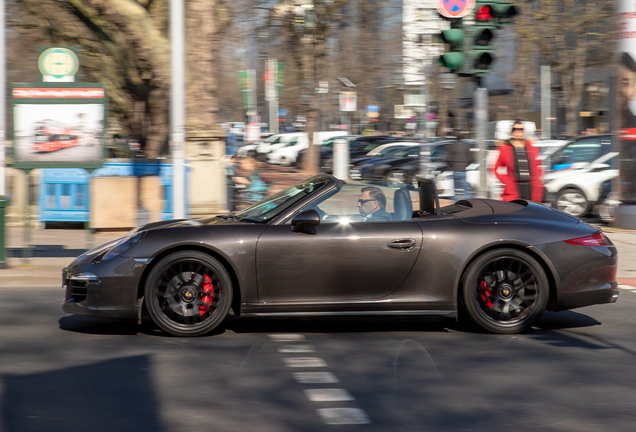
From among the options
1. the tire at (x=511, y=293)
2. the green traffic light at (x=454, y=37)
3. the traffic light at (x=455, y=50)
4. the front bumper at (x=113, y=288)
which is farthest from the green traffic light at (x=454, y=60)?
the front bumper at (x=113, y=288)

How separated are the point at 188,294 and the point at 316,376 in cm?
145

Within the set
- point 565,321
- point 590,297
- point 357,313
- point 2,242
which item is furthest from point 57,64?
point 590,297

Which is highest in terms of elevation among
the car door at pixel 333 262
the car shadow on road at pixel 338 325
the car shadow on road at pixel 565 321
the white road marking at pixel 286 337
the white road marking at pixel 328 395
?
the car door at pixel 333 262

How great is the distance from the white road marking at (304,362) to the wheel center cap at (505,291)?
172 cm

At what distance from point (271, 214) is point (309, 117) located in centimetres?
2166

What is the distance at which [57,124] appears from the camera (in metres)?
9.73

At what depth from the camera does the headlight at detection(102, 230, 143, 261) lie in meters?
6.23

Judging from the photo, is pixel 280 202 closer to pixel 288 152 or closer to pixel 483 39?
pixel 483 39

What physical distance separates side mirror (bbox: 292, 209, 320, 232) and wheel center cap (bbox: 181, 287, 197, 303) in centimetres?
90

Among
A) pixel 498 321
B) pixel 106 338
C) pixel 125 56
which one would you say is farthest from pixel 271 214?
pixel 125 56

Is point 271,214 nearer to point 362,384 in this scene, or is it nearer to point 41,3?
point 362,384

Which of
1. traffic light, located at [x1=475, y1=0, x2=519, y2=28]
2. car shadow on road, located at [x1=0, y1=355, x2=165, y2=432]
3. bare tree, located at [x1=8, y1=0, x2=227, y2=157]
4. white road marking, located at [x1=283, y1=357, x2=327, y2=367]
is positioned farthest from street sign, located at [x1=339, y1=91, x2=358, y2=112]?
car shadow on road, located at [x1=0, y1=355, x2=165, y2=432]

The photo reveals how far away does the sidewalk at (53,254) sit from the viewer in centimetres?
888

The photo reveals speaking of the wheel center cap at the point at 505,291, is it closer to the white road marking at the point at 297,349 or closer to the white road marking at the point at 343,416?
the white road marking at the point at 297,349
